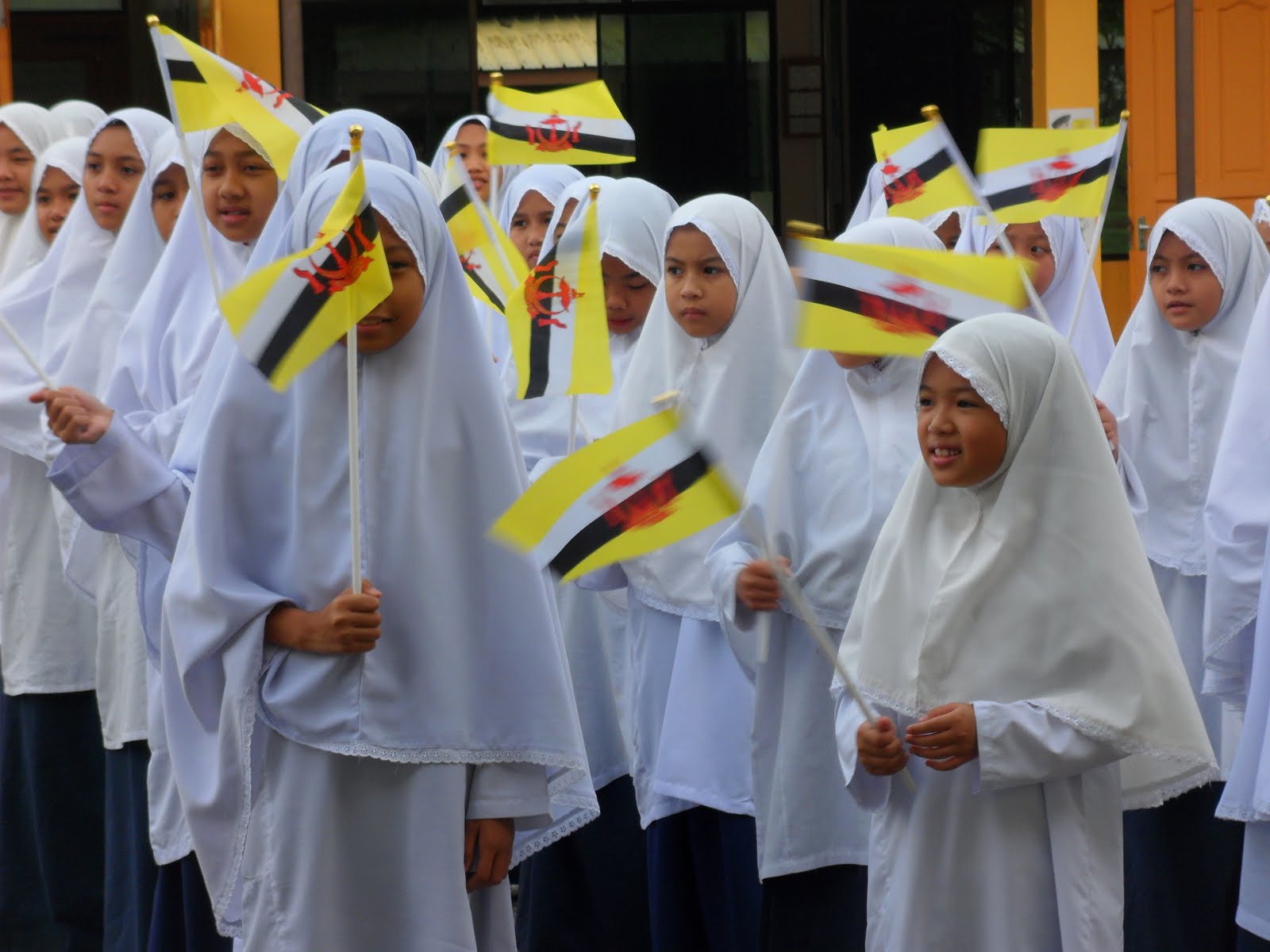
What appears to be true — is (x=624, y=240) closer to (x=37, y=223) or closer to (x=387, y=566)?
(x=37, y=223)

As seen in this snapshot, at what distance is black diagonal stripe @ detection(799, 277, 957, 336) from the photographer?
11.7 ft

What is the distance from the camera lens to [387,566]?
304 centimetres

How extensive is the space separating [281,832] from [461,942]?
12.8 inches

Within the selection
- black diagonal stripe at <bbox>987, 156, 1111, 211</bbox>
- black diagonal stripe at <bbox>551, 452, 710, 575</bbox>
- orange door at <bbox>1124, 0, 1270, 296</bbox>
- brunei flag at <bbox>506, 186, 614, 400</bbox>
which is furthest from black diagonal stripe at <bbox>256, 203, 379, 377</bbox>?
orange door at <bbox>1124, 0, 1270, 296</bbox>

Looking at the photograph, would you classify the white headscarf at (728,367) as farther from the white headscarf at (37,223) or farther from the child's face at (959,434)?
the white headscarf at (37,223)


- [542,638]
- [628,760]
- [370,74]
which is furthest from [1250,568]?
[370,74]

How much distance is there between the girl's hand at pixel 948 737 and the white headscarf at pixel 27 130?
3.61 meters

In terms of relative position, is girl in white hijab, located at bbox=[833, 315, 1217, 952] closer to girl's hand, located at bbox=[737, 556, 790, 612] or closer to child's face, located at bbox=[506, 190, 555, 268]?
girl's hand, located at bbox=[737, 556, 790, 612]

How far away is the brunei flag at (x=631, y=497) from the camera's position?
307cm

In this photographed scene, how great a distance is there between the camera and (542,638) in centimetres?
312

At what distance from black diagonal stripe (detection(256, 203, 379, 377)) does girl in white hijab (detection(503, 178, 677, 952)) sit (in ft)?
5.19

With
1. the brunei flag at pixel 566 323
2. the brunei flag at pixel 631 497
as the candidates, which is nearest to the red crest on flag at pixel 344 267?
the brunei flag at pixel 631 497

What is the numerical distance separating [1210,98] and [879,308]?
8315 mm

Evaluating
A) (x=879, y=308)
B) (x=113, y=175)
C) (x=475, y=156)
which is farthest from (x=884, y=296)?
(x=475, y=156)
